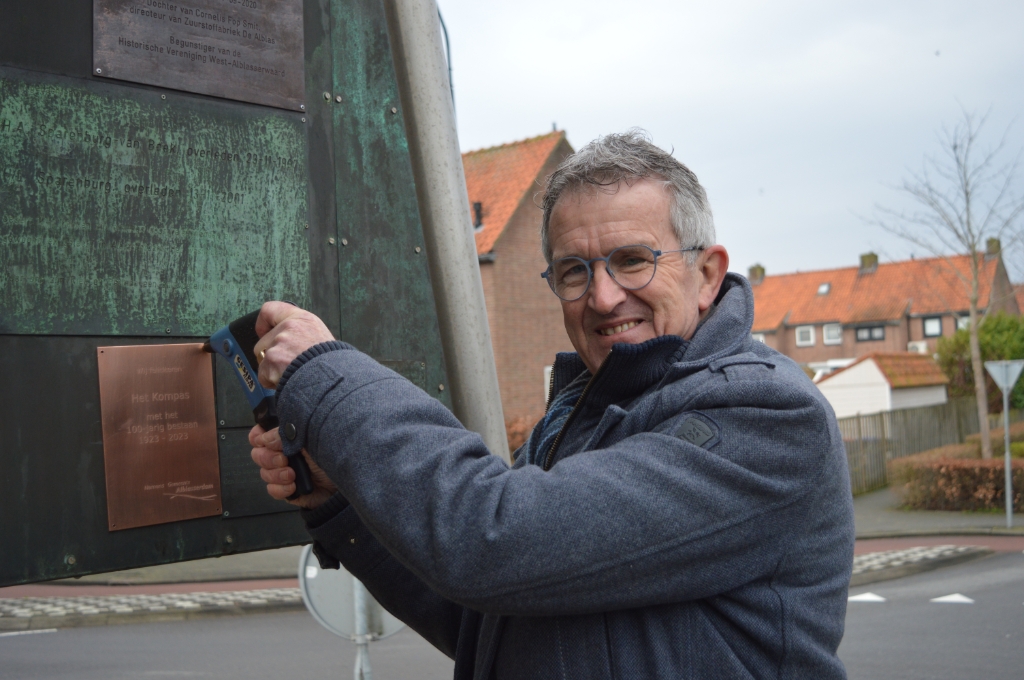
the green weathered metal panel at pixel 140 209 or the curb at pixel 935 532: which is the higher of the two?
the green weathered metal panel at pixel 140 209

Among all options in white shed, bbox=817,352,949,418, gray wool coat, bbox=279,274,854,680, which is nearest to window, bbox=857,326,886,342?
white shed, bbox=817,352,949,418

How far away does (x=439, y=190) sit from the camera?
8.78 feet

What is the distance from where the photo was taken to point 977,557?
14.3 m

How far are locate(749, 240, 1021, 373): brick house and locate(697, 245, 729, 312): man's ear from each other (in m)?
55.9

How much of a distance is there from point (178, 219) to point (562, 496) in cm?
118

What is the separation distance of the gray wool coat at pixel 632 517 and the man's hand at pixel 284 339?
2.6 inches

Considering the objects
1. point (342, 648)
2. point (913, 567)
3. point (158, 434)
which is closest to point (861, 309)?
point (913, 567)

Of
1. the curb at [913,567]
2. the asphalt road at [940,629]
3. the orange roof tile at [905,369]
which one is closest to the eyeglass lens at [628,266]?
the asphalt road at [940,629]

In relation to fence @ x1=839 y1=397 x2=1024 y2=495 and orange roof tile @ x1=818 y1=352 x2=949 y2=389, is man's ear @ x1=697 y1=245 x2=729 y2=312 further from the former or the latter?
orange roof tile @ x1=818 y1=352 x2=949 y2=389

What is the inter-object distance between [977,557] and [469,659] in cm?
1430

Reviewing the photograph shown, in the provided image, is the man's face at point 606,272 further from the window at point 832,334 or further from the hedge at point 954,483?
the window at point 832,334

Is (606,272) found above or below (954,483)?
above

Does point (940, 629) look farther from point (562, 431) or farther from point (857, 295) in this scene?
point (857, 295)

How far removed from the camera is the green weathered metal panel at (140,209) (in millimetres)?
1984
